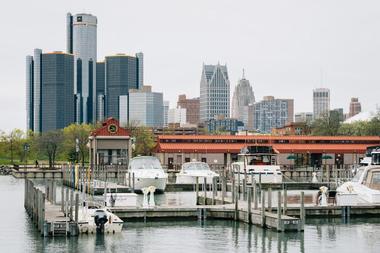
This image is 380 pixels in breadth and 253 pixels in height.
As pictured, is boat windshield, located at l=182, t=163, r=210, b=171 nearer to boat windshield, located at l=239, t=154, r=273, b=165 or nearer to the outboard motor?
boat windshield, located at l=239, t=154, r=273, b=165

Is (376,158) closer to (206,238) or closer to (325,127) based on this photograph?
(206,238)

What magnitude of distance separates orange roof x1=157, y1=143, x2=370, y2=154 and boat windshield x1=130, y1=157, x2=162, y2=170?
47538mm

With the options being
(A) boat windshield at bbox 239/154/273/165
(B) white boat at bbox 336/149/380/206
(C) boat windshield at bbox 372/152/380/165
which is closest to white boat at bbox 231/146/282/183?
(A) boat windshield at bbox 239/154/273/165

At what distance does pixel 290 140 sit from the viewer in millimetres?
130750

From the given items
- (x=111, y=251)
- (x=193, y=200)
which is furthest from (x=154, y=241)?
(x=193, y=200)

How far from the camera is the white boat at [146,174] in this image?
70.9m

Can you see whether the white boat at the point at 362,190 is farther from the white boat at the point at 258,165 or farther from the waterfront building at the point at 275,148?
the waterfront building at the point at 275,148

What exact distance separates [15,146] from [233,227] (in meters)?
125

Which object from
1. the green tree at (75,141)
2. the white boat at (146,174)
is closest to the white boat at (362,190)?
the white boat at (146,174)

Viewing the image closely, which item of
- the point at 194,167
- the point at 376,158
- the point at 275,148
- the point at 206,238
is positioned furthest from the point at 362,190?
the point at 275,148

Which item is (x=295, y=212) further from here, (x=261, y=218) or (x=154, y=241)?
(x=154, y=241)

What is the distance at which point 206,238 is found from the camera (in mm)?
42094

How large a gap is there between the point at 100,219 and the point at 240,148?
84170 millimetres

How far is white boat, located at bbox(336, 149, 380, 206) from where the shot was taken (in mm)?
51281
